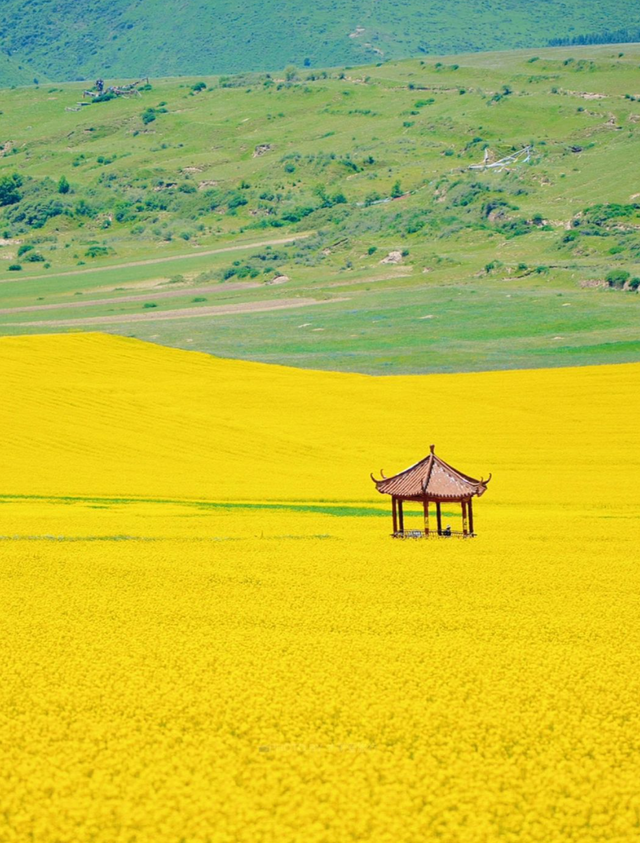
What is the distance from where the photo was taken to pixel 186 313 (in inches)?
3612

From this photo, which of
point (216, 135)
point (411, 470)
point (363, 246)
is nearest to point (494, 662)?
point (411, 470)

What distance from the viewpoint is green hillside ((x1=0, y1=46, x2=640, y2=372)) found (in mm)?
74500

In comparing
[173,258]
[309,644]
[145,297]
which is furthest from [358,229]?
[309,644]

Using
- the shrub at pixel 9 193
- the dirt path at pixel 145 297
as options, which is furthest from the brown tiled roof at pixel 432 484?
the shrub at pixel 9 193

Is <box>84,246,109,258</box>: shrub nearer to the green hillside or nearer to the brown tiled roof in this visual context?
the green hillside

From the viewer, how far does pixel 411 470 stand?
27812 mm

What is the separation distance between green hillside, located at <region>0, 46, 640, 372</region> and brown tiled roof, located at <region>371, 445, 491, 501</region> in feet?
112

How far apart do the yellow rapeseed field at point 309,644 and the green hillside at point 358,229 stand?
2647 cm

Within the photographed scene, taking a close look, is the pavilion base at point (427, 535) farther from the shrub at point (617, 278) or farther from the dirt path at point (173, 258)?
the dirt path at point (173, 258)

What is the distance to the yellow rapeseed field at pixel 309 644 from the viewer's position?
1220cm

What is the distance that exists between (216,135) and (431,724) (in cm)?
17923

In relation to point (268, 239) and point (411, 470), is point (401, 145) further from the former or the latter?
point (411, 470)

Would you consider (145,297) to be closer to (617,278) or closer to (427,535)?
(617,278)

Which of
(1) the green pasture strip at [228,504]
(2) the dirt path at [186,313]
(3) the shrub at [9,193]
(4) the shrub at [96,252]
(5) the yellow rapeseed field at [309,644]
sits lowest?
(5) the yellow rapeseed field at [309,644]
